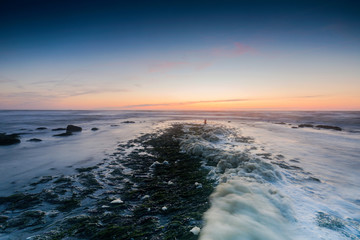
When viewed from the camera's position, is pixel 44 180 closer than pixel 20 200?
No

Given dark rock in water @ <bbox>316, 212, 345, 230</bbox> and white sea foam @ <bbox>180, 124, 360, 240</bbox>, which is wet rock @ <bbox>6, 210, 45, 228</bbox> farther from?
dark rock in water @ <bbox>316, 212, 345, 230</bbox>

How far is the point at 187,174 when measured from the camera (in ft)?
22.9

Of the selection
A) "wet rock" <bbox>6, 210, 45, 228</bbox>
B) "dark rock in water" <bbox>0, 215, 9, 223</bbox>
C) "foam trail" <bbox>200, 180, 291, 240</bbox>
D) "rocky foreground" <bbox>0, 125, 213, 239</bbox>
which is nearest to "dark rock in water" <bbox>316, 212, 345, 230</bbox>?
"foam trail" <bbox>200, 180, 291, 240</bbox>

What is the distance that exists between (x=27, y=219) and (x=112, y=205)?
2.09m

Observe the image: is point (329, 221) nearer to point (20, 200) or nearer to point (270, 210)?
point (270, 210)

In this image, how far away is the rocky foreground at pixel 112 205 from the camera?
370 cm

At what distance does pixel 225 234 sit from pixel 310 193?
4.13 m

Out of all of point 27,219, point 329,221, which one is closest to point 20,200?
point 27,219

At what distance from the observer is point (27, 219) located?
4.21 metres

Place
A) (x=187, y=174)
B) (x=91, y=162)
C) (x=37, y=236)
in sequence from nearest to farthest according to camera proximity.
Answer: (x=37, y=236) → (x=187, y=174) → (x=91, y=162)

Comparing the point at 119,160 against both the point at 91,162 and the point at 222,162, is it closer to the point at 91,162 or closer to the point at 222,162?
the point at 91,162

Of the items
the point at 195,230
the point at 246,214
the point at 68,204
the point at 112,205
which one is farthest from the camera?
the point at 68,204

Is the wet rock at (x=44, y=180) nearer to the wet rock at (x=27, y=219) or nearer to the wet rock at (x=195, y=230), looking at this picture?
the wet rock at (x=27, y=219)

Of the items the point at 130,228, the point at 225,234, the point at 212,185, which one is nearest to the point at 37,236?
the point at 130,228
